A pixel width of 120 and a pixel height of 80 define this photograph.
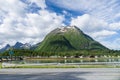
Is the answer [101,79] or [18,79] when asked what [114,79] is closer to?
[101,79]

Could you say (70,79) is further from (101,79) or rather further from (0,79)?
(0,79)

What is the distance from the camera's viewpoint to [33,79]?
22.3 metres

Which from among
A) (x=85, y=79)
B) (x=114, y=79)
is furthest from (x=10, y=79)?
(x=114, y=79)

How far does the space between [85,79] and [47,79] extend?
290cm

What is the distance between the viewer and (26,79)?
22422 millimetres

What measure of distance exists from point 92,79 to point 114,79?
163cm

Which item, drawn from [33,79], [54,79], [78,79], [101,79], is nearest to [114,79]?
[101,79]

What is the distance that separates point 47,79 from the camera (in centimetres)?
2202

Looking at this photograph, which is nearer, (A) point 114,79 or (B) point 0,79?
(A) point 114,79

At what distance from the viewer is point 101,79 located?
2130 centimetres

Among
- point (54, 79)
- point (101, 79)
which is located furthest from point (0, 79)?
point (101, 79)

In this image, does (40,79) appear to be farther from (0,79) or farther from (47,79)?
(0,79)

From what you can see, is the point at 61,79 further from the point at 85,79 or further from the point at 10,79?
the point at 10,79

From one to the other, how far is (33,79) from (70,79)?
2901 millimetres
